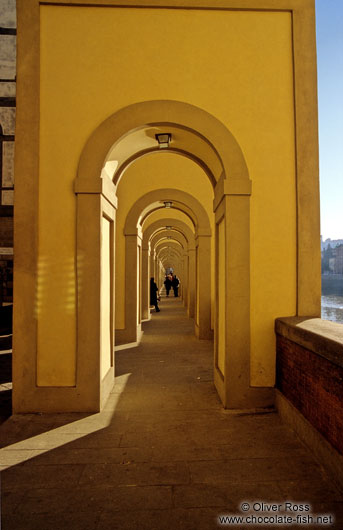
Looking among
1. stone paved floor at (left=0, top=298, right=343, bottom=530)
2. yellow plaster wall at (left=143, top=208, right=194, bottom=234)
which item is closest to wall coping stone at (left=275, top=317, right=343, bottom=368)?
stone paved floor at (left=0, top=298, right=343, bottom=530)

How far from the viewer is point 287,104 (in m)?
4.90

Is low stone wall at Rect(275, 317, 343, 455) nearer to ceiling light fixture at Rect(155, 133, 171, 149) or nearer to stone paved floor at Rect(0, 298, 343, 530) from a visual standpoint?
stone paved floor at Rect(0, 298, 343, 530)

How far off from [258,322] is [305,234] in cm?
129

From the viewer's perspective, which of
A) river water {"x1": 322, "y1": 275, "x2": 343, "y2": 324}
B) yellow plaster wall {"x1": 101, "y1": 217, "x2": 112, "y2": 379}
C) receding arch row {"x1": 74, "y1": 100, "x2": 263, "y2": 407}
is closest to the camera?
receding arch row {"x1": 74, "y1": 100, "x2": 263, "y2": 407}

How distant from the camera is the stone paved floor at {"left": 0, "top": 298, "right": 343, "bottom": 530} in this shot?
8.66 feet

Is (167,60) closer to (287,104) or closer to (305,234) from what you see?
(287,104)

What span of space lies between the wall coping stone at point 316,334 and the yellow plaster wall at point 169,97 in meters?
0.36

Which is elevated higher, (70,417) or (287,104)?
(287,104)

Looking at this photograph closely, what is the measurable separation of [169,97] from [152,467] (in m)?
4.34

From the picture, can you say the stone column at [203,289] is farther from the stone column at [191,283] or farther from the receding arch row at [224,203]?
the receding arch row at [224,203]

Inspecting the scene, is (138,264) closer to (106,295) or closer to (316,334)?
(106,295)

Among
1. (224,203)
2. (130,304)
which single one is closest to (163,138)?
(224,203)

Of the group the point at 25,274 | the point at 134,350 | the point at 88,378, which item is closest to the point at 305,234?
the point at 88,378

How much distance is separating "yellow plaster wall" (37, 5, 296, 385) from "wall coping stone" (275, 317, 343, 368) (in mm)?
361
